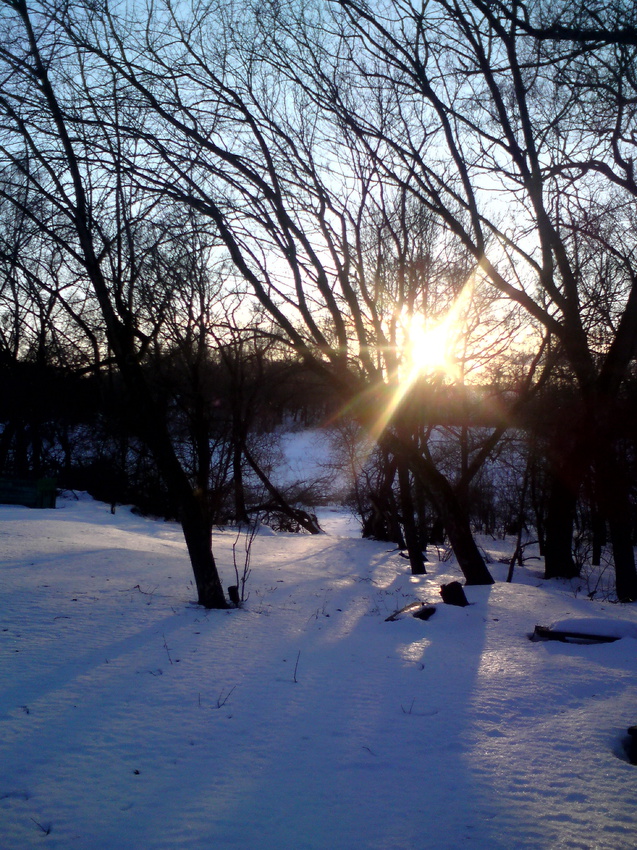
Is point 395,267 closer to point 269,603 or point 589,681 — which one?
point 269,603

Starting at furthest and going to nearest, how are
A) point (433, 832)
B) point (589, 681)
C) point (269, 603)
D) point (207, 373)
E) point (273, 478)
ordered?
point (273, 478) < point (207, 373) < point (269, 603) < point (589, 681) < point (433, 832)

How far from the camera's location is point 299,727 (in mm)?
3846

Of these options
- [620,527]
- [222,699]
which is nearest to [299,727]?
[222,699]

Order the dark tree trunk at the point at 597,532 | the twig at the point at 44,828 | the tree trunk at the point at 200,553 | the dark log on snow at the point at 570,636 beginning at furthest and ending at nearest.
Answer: the dark tree trunk at the point at 597,532 → the tree trunk at the point at 200,553 → the dark log on snow at the point at 570,636 → the twig at the point at 44,828

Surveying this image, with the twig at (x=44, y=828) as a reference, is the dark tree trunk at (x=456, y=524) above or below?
above

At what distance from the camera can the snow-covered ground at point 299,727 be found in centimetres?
278

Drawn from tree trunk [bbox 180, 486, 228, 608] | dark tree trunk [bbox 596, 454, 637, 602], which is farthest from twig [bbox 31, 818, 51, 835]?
dark tree trunk [bbox 596, 454, 637, 602]

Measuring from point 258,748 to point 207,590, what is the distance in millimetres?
3680

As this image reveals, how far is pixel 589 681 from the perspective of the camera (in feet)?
15.6

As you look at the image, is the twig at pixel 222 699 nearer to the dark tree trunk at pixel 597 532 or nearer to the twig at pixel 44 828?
the twig at pixel 44 828

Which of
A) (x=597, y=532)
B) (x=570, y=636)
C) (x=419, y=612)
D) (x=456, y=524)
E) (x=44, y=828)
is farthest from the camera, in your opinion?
(x=597, y=532)

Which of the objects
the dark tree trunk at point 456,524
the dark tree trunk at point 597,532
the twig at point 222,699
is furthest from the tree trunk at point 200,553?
the dark tree trunk at point 597,532

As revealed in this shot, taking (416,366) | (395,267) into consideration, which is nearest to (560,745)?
(416,366)

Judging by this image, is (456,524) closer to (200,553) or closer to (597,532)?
(200,553)
